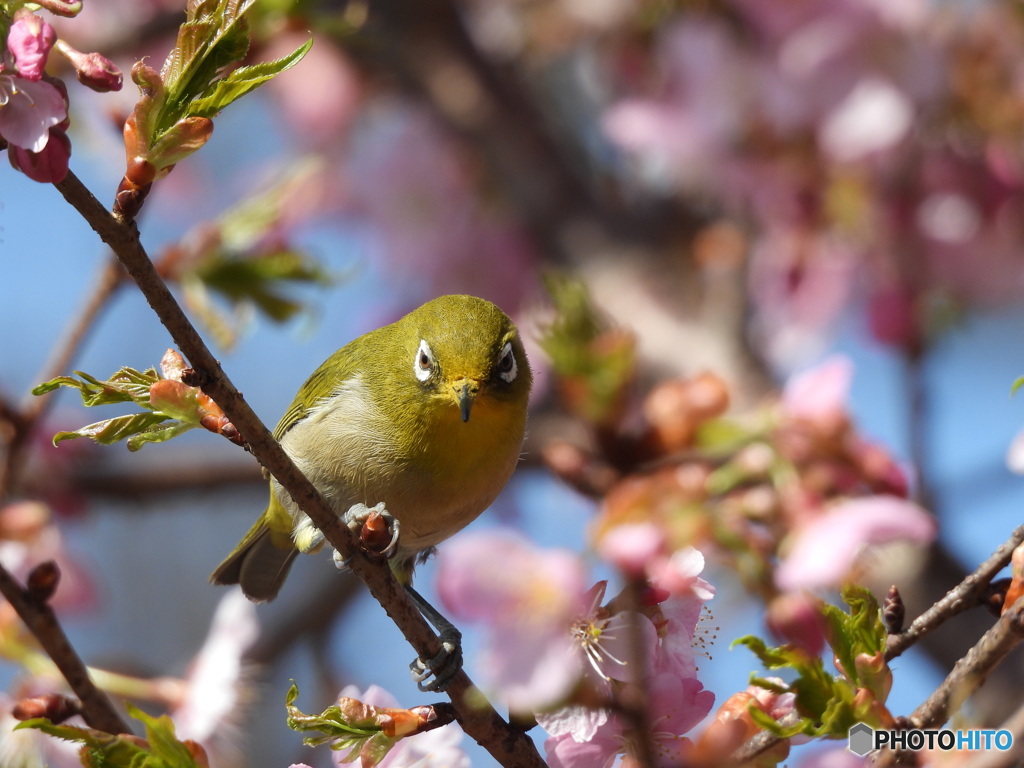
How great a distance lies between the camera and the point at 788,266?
14.1 ft

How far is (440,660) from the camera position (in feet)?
6.63

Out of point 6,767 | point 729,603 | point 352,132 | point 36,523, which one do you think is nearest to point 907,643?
point 729,603

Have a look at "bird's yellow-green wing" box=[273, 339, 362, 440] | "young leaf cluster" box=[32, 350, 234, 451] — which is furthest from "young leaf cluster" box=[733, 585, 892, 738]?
"bird's yellow-green wing" box=[273, 339, 362, 440]

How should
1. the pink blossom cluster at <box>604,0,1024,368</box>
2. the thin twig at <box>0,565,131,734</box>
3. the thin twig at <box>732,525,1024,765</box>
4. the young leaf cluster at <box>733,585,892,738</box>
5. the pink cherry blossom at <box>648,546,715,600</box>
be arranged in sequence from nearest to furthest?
the young leaf cluster at <box>733,585,892,738</box>, the thin twig at <box>732,525,1024,765</box>, the pink cherry blossom at <box>648,546,715,600</box>, the thin twig at <box>0,565,131,734</box>, the pink blossom cluster at <box>604,0,1024,368</box>

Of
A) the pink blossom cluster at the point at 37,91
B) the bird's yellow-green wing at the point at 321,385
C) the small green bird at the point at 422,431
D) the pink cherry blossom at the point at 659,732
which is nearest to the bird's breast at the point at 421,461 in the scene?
the small green bird at the point at 422,431

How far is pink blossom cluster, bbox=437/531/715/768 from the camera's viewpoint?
A: 1717mm

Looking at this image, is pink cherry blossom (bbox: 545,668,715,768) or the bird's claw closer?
pink cherry blossom (bbox: 545,668,715,768)

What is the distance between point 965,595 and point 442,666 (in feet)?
3.10

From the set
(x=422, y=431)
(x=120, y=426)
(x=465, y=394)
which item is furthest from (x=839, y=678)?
(x=422, y=431)

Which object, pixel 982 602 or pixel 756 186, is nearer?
pixel 982 602

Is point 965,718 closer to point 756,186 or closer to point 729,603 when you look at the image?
point 729,603

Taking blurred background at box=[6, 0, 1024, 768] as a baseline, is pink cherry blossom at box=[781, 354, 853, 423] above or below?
below

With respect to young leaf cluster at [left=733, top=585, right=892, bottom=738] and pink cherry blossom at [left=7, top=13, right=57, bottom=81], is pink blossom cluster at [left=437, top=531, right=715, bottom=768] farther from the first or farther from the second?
pink cherry blossom at [left=7, top=13, right=57, bottom=81]

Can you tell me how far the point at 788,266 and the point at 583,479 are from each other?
7.24 feet
